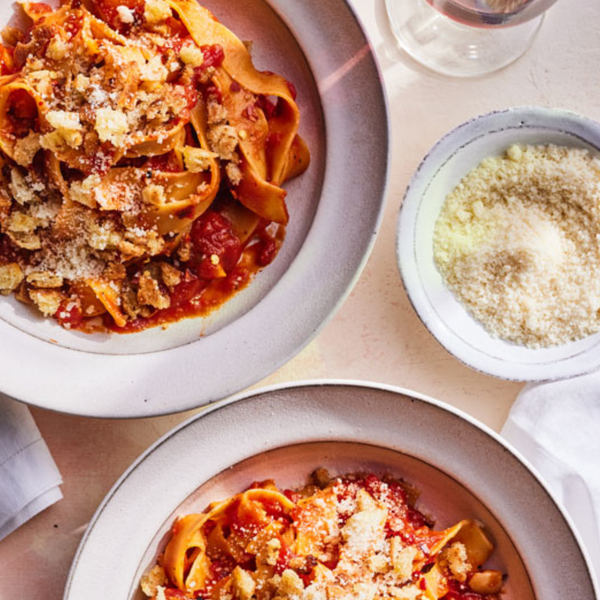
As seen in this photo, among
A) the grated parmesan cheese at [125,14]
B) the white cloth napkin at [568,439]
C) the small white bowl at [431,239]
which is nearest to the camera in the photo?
the grated parmesan cheese at [125,14]

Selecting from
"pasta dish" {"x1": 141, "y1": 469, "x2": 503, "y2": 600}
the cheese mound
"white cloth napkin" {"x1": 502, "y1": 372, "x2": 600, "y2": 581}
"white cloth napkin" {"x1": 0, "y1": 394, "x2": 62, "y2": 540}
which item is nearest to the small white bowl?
the cheese mound

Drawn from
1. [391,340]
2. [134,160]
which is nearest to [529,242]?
[391,340]

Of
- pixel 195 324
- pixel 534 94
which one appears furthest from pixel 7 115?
pixel 534 94

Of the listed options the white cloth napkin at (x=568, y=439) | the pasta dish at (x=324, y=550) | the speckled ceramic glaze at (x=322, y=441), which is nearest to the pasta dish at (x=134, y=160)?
the speckled ceramic glaze at (x=322, y=441)

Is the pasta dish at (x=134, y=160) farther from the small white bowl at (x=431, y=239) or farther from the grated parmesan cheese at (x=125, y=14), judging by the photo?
the small white bowl at (x=431, y=239)

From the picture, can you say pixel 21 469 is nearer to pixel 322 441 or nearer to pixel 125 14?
pixel 322 441

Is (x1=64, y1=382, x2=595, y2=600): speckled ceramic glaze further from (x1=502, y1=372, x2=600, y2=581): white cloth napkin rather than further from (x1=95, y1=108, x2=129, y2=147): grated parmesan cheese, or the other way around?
(x1=95, y1=108, x2=129, y2=147): grated parmesan cheese
